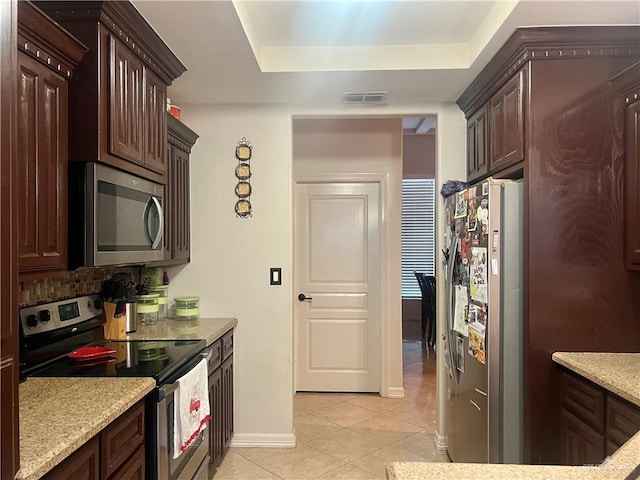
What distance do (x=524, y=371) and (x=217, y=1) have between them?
7.18 feet

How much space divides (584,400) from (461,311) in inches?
29.5

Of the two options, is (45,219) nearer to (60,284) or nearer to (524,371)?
(60,284)

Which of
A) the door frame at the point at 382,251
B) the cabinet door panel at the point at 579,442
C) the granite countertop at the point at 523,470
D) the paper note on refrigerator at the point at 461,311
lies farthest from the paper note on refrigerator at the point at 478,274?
the door frame at the point at 382,251

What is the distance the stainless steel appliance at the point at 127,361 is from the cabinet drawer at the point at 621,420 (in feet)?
5.77

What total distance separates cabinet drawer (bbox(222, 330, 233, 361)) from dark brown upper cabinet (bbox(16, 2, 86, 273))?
4.48 feet

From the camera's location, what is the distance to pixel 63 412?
4.35 feet

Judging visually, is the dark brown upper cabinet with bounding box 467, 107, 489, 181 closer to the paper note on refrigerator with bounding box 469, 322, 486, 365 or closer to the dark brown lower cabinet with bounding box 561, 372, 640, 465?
the paper note on refrigerator with bounding box 469, 322, 486, 365

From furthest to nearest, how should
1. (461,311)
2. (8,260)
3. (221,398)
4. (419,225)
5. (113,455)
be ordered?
(419,225) < (221,398) < (461,311) < (113,455) < (8,260)

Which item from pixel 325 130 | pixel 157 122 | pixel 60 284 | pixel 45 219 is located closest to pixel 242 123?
pixel 157 122

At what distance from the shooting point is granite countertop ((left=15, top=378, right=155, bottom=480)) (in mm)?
1076

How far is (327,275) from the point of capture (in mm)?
4180

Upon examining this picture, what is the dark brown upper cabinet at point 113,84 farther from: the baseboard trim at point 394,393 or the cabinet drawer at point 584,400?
the baseboard trim at point 394,393

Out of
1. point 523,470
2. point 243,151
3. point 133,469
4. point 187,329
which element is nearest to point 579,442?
point 523,470

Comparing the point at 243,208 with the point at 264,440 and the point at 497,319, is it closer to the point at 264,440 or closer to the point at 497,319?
the point at 264,440
